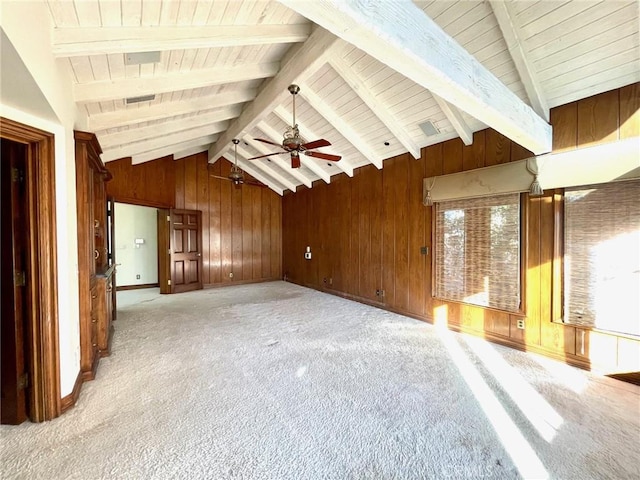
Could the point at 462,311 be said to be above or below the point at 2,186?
below

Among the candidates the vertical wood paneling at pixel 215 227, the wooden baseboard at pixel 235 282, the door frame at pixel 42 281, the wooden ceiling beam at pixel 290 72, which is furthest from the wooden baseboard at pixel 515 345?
the vertical wood paneling at pixel 215 227

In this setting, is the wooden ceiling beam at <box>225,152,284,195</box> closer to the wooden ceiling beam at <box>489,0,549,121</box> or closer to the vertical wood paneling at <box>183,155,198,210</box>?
the vertical wood paneling at <box>183,155,198,210</box>

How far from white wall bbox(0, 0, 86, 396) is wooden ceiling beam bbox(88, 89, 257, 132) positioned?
30.7 inches

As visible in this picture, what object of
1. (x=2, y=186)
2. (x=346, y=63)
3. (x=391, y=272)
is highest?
(x=346, y=63)

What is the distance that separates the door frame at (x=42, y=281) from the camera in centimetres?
184

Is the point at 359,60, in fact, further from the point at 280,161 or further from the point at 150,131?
the point at 150,131

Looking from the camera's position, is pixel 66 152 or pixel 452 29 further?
pixel 452 29

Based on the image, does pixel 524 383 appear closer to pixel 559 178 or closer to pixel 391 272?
pixel 559 178

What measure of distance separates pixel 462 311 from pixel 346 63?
3549mm

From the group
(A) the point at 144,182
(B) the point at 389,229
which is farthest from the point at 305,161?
(A) the point at 144,182

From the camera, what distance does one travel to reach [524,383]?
8.02ft

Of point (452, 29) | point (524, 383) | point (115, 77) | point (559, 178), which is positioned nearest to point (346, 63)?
point (452, 29)

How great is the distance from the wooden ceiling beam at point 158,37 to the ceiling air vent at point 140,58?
305mm

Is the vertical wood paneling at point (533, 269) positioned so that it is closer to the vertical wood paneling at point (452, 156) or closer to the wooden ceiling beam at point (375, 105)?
the vertical wood paneling at point (452, 156)
